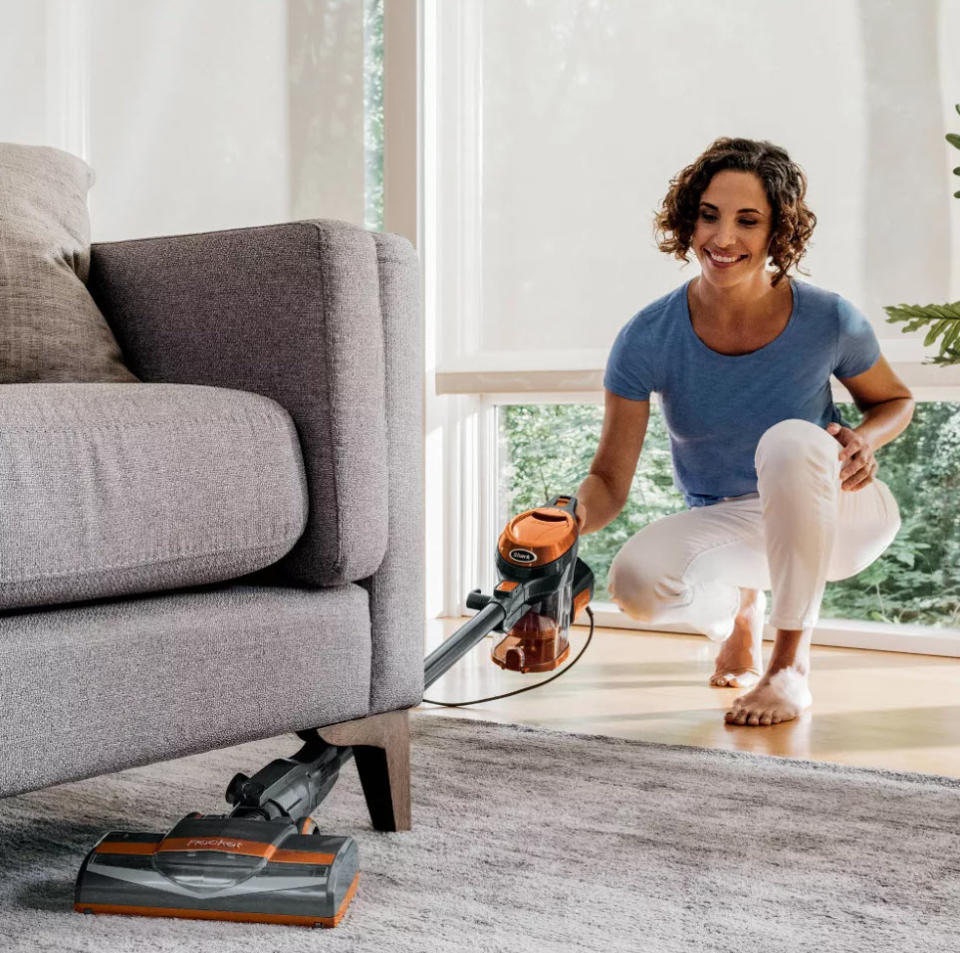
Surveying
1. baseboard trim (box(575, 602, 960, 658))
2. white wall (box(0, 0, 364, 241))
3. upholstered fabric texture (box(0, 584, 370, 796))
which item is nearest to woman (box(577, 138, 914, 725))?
baseboard trim (box(575, 602, 960, 658))

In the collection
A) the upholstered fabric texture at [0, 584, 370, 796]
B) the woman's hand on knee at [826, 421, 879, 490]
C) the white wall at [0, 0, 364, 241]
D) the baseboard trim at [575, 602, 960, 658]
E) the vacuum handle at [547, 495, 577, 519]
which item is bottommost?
→ the baseboard trim at [575, 602, 960, 658]

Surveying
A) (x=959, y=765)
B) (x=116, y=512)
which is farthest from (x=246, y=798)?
(x=959, y=765)

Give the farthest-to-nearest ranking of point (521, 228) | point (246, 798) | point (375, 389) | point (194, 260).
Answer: point (521, 228)
point (194, 260)
point (375, 389)
point (246, 798)

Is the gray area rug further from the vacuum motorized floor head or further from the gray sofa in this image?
the gray sofa

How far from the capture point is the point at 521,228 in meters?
3.00

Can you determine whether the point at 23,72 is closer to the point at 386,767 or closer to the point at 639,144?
the point at 639,144

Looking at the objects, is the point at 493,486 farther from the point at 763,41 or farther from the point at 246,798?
the point at 246,798

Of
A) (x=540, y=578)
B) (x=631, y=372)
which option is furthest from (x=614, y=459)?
(x=540, y=578)

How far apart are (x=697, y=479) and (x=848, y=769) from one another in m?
0.73

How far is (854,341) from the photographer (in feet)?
7.02

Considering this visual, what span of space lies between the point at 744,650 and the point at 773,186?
0.91 metres

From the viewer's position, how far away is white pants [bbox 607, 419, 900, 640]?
6.50 ft

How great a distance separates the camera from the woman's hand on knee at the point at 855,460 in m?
1.98

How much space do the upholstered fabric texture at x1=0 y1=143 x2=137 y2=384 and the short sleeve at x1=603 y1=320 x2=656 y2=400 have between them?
1.00 meters
